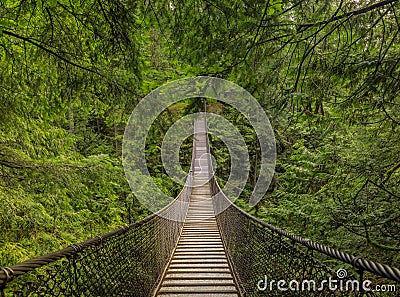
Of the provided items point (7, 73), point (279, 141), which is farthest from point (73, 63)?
point (279, 141)

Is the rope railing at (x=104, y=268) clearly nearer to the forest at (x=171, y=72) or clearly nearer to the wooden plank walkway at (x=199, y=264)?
the wooden plank walkway at (x=199, y=264)

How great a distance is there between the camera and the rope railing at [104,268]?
3.38ft

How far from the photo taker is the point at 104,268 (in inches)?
61.0

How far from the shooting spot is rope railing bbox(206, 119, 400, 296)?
106 cm

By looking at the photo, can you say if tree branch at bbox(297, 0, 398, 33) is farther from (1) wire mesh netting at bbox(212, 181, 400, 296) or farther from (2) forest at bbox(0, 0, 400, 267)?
(1) wire mesh netting at bbox(212, 181, 400, 296)

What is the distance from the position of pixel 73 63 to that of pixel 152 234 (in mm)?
1508

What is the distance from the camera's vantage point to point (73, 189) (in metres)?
2.86

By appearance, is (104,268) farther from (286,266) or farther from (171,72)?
(171,72)

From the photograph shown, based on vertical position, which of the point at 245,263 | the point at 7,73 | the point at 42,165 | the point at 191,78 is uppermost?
the point at 7,73

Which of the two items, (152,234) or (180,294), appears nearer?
(180,294)

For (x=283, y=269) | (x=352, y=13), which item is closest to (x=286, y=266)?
→ (x=283, y=269)

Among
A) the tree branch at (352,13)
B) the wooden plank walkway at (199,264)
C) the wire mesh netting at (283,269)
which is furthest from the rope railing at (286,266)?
the tree branch at (352,13)

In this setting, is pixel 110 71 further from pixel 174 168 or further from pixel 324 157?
pixel 174 168

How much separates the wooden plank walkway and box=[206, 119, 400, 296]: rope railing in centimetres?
15
